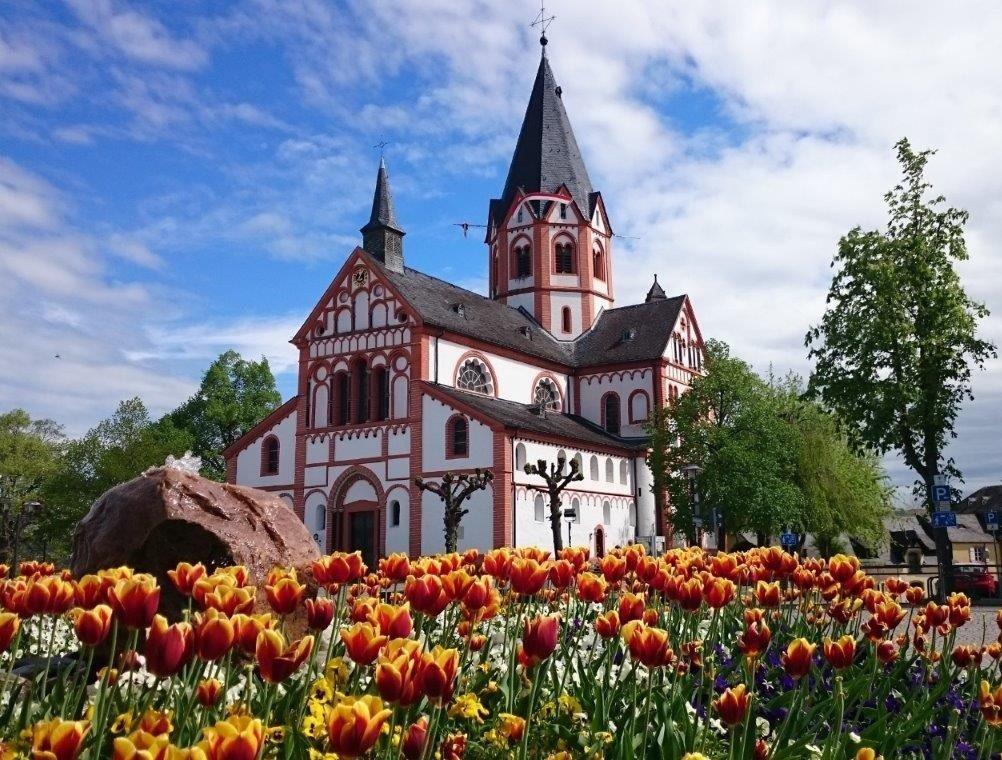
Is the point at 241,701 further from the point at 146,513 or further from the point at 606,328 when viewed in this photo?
the point at 606,328

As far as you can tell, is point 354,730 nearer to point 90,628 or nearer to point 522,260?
point 90,628

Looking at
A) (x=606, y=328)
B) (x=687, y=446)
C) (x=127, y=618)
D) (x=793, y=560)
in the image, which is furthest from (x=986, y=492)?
(x=127, y=618)

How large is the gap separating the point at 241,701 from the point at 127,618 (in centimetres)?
97

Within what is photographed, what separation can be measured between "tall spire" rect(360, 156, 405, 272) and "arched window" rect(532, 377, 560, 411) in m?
9.32

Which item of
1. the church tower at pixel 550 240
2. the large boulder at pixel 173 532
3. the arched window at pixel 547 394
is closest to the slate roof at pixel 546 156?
the church tower at pixel 550 240

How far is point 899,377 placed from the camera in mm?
25094

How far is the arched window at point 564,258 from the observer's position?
51750 mm

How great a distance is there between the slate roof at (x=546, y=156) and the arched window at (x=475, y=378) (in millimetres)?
13480

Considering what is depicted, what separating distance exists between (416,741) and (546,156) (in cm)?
5234

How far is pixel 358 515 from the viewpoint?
131 feet

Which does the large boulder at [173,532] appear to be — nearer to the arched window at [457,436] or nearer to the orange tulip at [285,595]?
the orange tulip at [285,595]

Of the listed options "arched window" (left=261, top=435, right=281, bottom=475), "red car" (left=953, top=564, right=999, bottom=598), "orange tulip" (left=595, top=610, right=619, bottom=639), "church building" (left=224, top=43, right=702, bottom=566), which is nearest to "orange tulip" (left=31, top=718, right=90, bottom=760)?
"orange tulip" (left=595, top=610, right=619, bottom=639)

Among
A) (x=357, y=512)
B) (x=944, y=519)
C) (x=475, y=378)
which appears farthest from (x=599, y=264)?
(x=944, y=519)

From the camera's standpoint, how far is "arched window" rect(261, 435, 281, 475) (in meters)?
42.6
